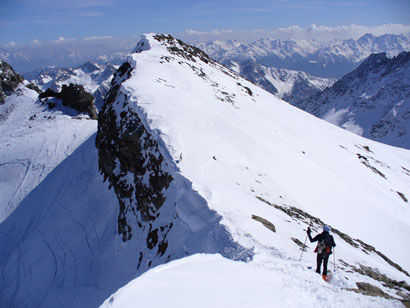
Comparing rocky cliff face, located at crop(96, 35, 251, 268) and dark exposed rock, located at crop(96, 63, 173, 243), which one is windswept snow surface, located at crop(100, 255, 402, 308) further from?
A: dark exposed rock, located at crop(96, 63, 173, 243)

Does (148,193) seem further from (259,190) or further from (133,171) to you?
(259,190)

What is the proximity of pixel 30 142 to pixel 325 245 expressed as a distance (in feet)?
153

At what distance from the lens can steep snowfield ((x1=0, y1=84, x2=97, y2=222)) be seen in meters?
34.8

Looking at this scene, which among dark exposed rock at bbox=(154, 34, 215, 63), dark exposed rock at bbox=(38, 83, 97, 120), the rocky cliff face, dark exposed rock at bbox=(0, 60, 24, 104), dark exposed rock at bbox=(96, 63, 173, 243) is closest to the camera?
the rocky cliff face

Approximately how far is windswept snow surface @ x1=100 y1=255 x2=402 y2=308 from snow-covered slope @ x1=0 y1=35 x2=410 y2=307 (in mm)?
65

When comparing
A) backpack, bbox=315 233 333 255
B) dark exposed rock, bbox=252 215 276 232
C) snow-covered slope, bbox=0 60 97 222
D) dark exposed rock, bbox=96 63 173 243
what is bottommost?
snow-covered slope, bbox=0 60 97 222

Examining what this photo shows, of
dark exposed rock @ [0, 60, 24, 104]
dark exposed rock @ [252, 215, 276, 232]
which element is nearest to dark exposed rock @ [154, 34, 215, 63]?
dark exposed rock @ [0, 60, 24, 104]

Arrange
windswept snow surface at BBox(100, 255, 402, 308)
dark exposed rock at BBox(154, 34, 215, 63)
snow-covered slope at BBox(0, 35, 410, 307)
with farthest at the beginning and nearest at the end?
dark exposed rock at BBox(154, 34, 215, 63)
snow-covered slope at BBox(0, 35, 410, 307)
windswept snow surface at BBox(100, 255, 402, 308)

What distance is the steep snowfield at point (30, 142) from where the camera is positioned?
3478cm

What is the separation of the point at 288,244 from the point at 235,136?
1518 centimetres

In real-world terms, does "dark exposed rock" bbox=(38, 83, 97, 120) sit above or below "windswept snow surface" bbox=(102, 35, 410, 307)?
below

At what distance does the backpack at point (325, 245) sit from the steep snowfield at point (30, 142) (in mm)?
34135

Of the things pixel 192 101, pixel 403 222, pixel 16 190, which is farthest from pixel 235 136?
pixel 16 190

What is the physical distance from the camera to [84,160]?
31922 millimetres
